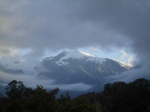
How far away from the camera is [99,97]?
112 metres

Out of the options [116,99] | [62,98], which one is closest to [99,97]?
[116,99]

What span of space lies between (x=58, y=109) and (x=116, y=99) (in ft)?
160

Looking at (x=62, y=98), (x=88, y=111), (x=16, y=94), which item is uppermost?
(x=16, y=94)

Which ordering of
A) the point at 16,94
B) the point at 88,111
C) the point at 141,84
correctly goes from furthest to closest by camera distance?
the point at 141,84 → the point at 16,94 → the point at 88,111

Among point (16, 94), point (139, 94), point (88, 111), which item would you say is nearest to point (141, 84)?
point (139, 94)

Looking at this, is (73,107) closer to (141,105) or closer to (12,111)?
(12,111)

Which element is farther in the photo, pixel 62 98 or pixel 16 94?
pixel 16 94

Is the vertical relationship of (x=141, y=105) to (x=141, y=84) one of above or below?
below

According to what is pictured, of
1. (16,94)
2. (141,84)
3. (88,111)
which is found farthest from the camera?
(141,84)

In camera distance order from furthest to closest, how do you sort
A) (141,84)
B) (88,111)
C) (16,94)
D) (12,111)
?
1. (141,84)
2. (16,94)
3. (12,111)
4. (88,111)

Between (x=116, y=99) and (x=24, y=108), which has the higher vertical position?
(x=116, y=99)

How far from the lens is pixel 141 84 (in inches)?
4355

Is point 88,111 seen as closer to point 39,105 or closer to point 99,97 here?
point 39,105

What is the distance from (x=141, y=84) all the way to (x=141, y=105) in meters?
13.4
